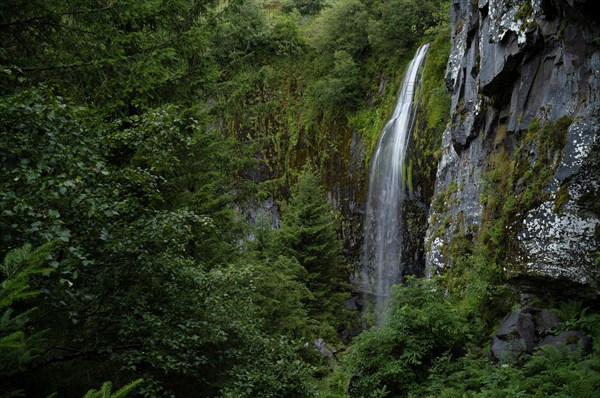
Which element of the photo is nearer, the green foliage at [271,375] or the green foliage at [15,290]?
the green foliage at [15,290]

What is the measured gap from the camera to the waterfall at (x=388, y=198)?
1736cm

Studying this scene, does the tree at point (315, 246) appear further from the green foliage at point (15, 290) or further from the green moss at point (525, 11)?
the green foliage at point (15, 290)

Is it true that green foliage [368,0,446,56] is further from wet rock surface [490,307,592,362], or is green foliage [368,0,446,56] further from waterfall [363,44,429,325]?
wet rock surface [490,307,592,362]

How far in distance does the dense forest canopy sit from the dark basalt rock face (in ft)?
4.91

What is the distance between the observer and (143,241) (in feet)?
12.3

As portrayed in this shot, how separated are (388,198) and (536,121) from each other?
10.1 m

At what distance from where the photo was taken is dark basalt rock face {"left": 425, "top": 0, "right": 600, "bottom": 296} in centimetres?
626

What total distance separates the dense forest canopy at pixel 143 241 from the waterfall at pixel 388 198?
20.5ft

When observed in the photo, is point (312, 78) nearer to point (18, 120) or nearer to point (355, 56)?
point (355, 56)

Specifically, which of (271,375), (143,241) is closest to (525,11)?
(271,375)

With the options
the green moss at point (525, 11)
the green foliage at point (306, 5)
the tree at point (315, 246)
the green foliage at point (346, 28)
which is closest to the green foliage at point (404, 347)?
the green moss at point (525, 11)

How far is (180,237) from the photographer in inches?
169

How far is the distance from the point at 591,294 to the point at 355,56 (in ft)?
62.4

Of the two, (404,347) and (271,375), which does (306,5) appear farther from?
(271,375)
